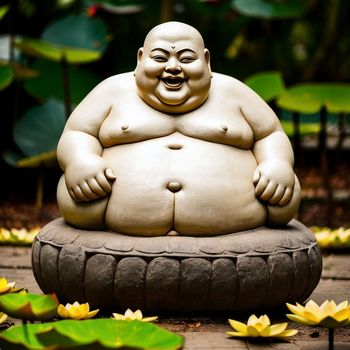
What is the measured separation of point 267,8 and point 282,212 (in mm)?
5085

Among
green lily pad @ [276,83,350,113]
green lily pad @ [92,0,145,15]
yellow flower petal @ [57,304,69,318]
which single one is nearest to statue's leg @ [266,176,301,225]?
yellow flower petal @ [57,304,69,318]

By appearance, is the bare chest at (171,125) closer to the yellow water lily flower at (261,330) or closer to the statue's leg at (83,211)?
the statue's leg at (83,211)

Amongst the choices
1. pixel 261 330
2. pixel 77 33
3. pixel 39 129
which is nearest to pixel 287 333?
pixel 261 330

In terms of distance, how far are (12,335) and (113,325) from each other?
0.32m

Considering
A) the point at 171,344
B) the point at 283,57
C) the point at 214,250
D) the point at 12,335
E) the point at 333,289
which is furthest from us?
the point at 283,57

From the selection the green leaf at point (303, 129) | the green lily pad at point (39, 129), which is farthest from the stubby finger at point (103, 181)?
the green leaf at point (303, 129)

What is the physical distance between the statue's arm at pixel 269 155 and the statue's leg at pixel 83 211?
0.72 m

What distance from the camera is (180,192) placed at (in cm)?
346

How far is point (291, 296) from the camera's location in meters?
3.53

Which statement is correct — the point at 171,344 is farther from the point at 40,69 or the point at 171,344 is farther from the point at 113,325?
the point at 40,69

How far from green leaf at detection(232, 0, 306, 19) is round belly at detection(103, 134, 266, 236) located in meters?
4.75

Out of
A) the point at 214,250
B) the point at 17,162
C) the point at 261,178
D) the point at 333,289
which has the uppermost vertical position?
the point at 261,178

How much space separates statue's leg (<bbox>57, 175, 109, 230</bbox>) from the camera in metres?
3.53

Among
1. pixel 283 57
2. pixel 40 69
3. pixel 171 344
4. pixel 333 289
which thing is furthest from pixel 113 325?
pixel 283 57
